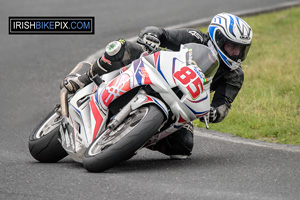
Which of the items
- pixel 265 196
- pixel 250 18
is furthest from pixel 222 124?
pixel 250 18

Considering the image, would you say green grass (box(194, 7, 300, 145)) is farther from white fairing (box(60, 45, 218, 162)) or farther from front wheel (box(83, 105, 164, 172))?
front wheel (box(83, 105, 164, 172))

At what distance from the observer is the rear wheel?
6.97 meters

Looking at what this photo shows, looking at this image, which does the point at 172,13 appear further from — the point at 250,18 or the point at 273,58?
the point at 273,58

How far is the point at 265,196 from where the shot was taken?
546 cm

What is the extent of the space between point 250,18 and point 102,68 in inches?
433

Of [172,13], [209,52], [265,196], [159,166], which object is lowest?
[172,13]

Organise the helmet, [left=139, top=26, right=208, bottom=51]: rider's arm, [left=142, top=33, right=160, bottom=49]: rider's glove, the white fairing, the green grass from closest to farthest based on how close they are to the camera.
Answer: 1. the white fairing
2. the helmet
3. [left=142, top=33, right=160, bottom=49]: rider's glove
4. [left=139, top=26, right=208, bottom=51]: rider's arm
5. the green grass

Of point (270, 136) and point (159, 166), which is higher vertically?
point (159, 166)

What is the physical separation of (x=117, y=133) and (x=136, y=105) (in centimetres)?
28

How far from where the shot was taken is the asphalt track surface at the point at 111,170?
549cm

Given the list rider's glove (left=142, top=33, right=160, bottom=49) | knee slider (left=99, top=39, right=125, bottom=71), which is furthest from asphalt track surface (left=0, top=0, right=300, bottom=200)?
rider's glove (left=142, top=33, right=160, bottom=49)

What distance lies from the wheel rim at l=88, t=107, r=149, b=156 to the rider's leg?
2.99ft

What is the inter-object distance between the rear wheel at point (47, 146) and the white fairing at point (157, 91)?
1.11 ft

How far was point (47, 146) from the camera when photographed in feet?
22.9
